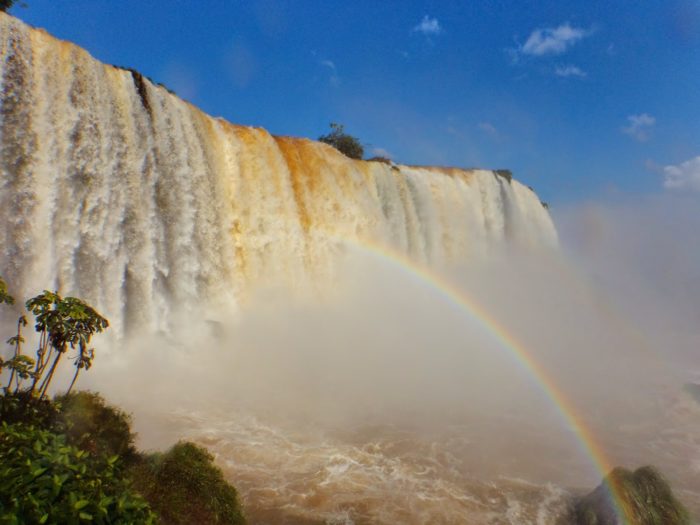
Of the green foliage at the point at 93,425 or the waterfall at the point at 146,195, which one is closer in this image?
the green foliage at the point at 93,425

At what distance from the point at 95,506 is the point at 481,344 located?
20.9 metres

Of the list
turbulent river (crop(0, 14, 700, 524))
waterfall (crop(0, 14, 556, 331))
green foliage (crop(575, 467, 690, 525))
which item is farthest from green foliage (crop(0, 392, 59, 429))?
green foliage (crop(575, 467, 690, 525))

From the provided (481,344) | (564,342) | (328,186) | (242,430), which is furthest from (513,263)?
(242,430)

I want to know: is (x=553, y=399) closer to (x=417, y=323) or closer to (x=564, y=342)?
(x=417, y=323)

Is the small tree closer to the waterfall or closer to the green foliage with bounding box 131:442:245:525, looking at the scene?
the waterfall

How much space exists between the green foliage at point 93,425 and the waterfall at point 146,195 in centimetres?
535

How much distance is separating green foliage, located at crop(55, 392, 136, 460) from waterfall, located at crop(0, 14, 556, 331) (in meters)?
5.35

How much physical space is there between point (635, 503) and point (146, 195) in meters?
13.6

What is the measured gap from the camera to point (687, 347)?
104ft

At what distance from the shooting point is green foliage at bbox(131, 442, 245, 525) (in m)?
5.80

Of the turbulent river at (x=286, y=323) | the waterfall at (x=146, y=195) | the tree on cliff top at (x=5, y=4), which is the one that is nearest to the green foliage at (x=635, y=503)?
the turbulent river at (x=286, y=323)

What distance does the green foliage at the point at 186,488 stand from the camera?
580cm

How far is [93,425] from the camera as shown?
646cm

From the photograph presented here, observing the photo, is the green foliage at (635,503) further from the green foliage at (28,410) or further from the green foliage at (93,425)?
the green foliage at (28,410)
